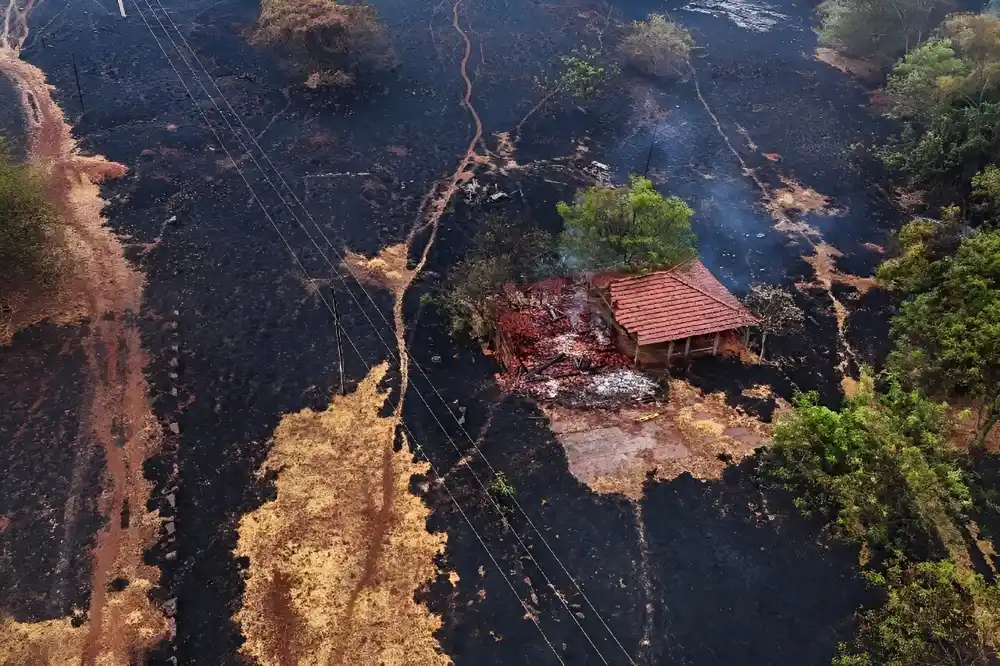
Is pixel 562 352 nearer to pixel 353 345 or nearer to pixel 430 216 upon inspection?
pixel 353 345

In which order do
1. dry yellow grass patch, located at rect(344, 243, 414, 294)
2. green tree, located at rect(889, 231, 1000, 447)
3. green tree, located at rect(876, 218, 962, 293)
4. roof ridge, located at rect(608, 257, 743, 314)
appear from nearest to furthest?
green tree, located at rect(889, 231, 1000, 447) → green tree, located at rect(876, 218, 962, 293) → roof ridge, located at rect(608, 257, 743, 314) → dry yellow grass patch, located at rect(344, 243, 414, 294)

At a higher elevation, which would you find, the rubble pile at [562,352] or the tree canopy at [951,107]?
the tree canopy at [951,107]

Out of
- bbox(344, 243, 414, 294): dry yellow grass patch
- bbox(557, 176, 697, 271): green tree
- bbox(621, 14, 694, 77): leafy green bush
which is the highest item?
bbox(621, 14, 694, 77): leafy green bush

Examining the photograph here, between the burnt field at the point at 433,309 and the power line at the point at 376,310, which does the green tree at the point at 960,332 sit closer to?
the burnt field at the point at 433,309

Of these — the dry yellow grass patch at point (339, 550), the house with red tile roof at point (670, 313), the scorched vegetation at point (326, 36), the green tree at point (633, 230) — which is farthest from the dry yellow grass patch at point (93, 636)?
the scorched vegetation at point (326, 36)

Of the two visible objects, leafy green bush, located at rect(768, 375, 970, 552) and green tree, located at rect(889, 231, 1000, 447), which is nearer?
leafy green bush, located at rect(768, 375, 970, 552)

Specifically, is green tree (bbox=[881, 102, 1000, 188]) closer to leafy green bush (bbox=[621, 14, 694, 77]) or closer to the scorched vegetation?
leafy green bush (bbox=[621, 14, 694, 77])

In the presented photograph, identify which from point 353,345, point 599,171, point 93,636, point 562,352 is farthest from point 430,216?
point 93,636

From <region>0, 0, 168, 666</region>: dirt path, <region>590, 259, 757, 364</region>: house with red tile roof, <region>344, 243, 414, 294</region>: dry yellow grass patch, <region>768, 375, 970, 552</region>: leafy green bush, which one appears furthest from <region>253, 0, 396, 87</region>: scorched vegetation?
<region>768, 375, 970, 552</region>: leafy green bush
